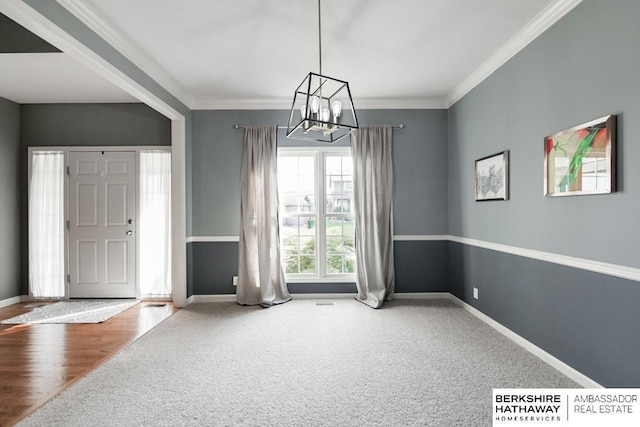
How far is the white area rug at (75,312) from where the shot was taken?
4086mm

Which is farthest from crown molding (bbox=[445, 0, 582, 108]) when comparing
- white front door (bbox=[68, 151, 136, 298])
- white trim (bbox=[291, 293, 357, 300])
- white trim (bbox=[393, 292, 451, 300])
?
white front door (bbox=[68, 151, 136, 298])

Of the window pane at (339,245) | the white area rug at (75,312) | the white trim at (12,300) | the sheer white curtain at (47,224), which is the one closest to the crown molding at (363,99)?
the window pane at (339,245)

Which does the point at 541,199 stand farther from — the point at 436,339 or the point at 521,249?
Answer: the point at 436,339

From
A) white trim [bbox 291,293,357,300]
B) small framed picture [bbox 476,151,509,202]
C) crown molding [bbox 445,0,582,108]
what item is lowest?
white trim [bbox 291,293,357,300]

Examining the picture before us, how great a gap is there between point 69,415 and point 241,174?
324cm

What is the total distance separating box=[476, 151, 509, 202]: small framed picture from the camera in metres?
3.43

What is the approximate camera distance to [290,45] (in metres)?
3.30

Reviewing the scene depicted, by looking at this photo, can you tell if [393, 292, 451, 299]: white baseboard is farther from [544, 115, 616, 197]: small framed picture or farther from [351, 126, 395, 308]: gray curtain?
[544, 115, 616, 197]: small framed picture

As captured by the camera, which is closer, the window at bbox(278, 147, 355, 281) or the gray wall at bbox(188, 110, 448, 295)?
the gray wall at bbox(188, 110, 448, 295)

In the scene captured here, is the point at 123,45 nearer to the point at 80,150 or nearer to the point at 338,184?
the point at 80,150

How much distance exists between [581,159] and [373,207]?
2.62 meters

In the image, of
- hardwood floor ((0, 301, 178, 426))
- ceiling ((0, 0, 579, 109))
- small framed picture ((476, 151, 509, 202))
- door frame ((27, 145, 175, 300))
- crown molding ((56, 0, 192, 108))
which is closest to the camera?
hardwood floor ((0, 301, 178, 426))

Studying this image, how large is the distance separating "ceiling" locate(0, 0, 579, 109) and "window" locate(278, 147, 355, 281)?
961mm

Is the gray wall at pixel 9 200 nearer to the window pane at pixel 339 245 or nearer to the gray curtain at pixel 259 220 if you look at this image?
the gray curtain at pixel 259 220
